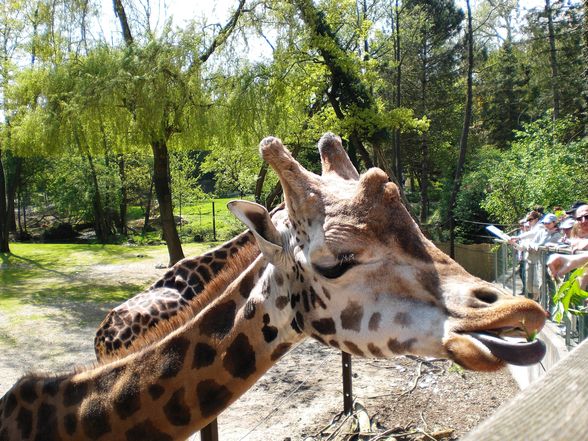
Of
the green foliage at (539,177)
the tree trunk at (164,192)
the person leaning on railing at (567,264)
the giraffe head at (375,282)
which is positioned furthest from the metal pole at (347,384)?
the tree trunk at (164,192)

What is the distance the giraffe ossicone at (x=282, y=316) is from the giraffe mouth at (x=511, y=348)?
17 cm

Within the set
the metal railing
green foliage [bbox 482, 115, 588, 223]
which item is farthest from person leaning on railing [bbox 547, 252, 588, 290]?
green foliage [bbox 482, 115, 588, 223]

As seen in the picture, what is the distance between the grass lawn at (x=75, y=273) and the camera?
16375 millimetres

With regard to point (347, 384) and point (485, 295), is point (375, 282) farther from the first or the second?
point (347, 384)

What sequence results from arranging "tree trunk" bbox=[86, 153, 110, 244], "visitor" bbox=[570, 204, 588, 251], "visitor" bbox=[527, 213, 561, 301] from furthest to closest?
"tree trunk" bbox=[86, 153, 110, 244] < "visitor" bbox=[527, 213, 561, 301] < "visitor" bbox=[570, 204, 588, 251]

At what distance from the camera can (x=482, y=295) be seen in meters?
2.22

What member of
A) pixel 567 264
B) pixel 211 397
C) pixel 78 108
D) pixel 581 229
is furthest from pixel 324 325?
pixel 78 108

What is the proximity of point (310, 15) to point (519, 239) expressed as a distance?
1324 centimetres

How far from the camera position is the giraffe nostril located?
2.21m

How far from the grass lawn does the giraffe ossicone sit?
44.8 feet

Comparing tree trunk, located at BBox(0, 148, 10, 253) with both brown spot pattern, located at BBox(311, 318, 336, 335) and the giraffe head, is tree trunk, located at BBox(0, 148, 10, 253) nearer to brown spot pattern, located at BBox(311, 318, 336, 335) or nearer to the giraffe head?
the giraffe head

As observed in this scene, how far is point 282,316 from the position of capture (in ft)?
9.05

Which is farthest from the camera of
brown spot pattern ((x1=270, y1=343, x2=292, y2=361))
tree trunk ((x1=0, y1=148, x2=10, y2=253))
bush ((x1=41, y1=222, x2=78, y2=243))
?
bush ((x1=41, y1=222, x2=78, y2=243))

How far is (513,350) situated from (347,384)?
15.9ft
